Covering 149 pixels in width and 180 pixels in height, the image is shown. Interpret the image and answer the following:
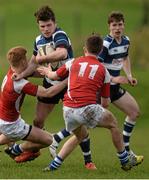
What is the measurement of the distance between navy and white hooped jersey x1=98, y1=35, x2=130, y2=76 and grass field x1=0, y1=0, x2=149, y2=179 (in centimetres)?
156

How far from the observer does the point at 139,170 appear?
12.3 meters

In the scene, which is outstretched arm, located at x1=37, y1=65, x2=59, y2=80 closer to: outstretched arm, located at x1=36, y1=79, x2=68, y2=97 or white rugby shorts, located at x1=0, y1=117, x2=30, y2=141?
outstretched arm, located at x1=36, y1=79, x2=68, y2=97

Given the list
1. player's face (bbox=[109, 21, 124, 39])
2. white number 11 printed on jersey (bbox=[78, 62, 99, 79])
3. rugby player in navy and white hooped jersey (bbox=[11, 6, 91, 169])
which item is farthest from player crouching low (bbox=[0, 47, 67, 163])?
player's face (bbox=[109, 21, 124, 39])

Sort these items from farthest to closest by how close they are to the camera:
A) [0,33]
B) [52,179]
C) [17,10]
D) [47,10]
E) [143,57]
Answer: [17,10], [0,33], [143,57], [47,10], [52,179]

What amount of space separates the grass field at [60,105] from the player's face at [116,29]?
2.04 m

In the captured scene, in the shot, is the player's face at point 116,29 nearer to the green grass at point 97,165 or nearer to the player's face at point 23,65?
the player's face at point 23,65

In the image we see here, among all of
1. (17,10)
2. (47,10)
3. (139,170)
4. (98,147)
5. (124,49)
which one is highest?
(47,10)

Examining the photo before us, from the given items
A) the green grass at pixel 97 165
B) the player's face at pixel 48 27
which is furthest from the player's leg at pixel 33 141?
the player's face at pixel 48 27

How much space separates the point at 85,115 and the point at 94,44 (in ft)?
3.24

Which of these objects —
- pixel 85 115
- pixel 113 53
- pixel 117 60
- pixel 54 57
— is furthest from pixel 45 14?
pixel 85 115

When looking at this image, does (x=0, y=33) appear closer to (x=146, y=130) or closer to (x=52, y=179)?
(x=146, y=130)

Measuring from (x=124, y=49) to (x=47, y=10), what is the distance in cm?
158

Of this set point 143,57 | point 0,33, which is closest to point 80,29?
point 0,33

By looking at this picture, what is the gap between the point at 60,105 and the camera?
24.3 meters
